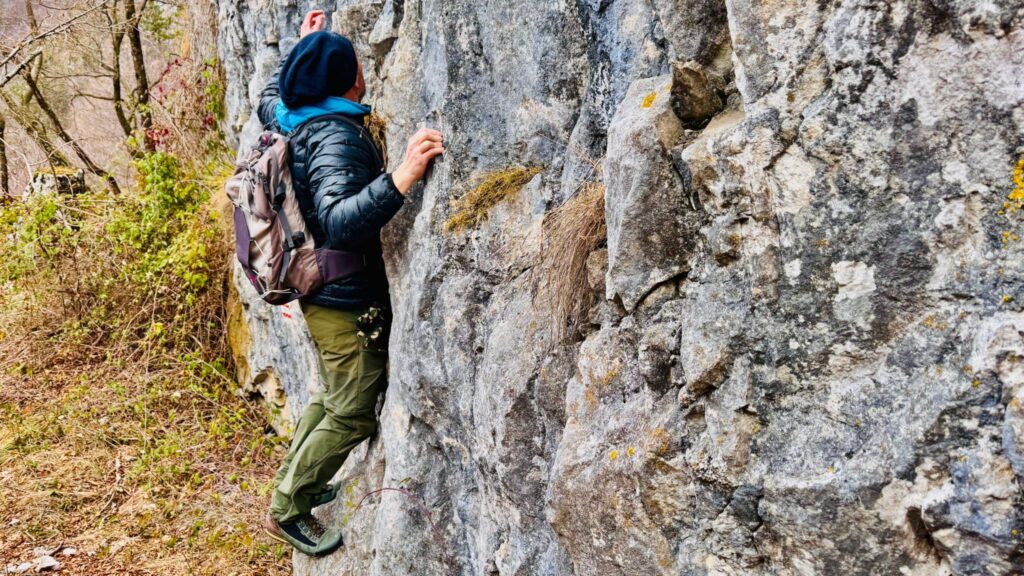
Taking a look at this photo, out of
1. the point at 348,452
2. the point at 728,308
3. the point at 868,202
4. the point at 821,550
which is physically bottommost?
the point at 348,452

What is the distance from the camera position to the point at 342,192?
3688 mm

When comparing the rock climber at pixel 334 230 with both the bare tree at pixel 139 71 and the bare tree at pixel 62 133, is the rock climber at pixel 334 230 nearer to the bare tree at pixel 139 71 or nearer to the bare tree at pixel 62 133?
the bare tree at pixel 139 71

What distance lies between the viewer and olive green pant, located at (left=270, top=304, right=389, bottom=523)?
4273 millimetres

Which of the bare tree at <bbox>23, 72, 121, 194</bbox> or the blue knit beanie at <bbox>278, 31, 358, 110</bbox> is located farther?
the bare tree at <bbox>23, 72, 121, 194</bbox>

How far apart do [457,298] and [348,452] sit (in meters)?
1.53

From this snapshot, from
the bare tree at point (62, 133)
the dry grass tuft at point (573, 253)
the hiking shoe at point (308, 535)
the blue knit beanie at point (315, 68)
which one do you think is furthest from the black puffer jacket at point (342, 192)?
the bare tree at point (62, 133)

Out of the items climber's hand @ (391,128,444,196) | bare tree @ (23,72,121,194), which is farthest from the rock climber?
bare tree @ (23,72,121,194)

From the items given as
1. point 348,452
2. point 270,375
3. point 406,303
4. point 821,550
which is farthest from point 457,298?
point 270,375

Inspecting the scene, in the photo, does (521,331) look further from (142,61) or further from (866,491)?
(142,61)

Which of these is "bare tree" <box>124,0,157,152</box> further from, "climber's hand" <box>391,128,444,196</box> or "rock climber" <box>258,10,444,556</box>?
"climber's hand" <box>391,128,444,196</box>

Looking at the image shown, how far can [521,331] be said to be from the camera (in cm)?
317

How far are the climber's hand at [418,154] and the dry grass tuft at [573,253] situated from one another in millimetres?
841

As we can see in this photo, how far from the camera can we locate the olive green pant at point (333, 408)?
4273 mm

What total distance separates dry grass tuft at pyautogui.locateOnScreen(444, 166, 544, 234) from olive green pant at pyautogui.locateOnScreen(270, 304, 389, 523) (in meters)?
1.05
